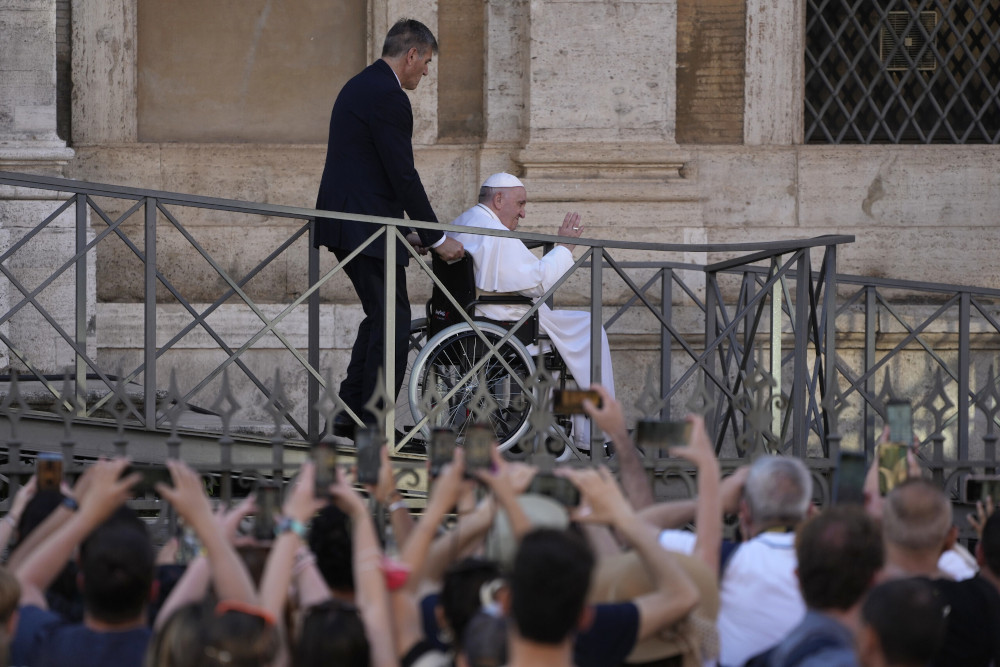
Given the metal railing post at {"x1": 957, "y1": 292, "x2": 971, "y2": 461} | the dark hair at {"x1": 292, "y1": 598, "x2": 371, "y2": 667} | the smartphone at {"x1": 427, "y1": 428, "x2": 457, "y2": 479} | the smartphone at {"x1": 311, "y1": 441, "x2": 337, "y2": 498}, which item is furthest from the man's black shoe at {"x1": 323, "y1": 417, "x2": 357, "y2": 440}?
the dark hair at {"x1": 292, "y1": 598, "x2": 371, "y2": 667}

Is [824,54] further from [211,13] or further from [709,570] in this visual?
[709,570]

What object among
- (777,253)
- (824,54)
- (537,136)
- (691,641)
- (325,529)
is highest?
(824,54)

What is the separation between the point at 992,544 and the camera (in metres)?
3.42

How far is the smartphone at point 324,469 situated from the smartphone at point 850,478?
1329 millimetres

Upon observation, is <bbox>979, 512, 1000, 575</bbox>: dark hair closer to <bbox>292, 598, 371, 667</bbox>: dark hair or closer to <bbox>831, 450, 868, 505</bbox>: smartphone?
<bbox>831, 450, 868, 505</bbox>: smartphone

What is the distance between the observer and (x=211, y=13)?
909cm

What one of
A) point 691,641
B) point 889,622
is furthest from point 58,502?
point 889,622

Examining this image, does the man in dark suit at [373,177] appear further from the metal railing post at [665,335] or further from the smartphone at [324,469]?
the smartphone at [324,469]

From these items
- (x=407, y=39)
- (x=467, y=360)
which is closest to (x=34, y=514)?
(x=467, y=360)

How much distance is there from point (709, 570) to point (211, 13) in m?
6.78

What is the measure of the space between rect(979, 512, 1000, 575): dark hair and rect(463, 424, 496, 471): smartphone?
3.88 ft

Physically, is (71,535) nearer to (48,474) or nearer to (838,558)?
(48,474)

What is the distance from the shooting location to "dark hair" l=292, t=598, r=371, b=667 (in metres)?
2.73

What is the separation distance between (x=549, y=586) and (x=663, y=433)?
1404 millimetres
